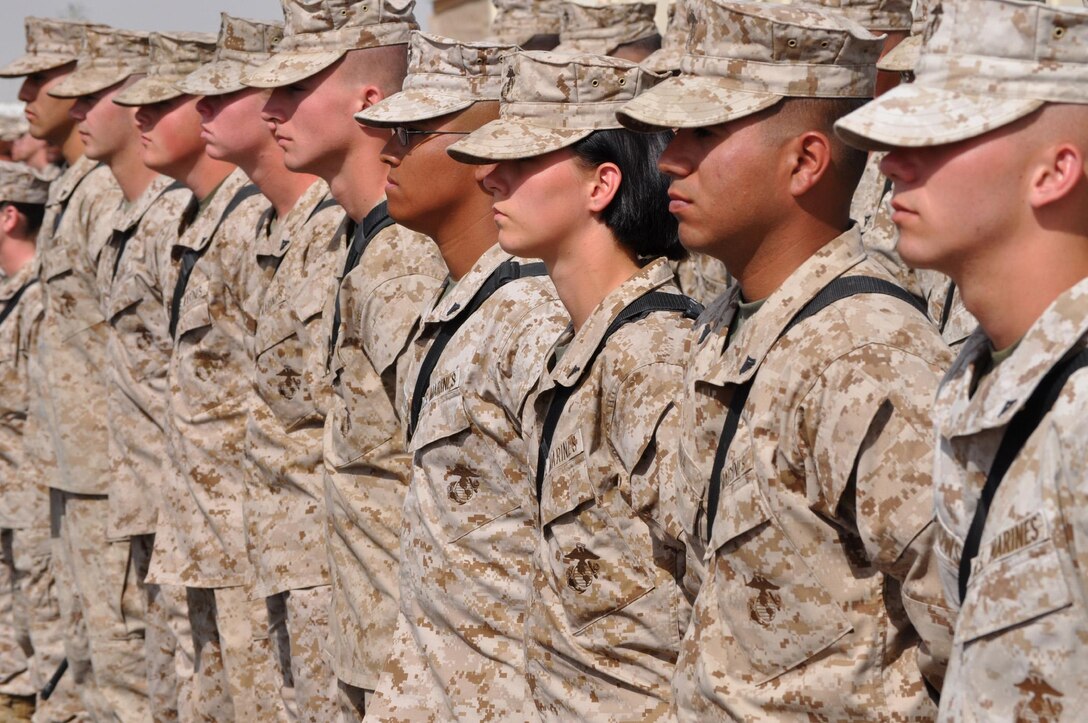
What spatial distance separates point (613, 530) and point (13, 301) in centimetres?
626

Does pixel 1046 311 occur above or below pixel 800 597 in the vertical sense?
above

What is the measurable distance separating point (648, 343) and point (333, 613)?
6.74ft

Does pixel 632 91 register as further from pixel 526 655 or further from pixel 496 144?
pixel 526 655

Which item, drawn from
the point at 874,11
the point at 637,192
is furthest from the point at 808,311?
the point at 874,11

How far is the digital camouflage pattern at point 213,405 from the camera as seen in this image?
6.52m

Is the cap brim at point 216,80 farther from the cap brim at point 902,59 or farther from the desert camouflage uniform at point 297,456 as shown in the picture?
the cap brim at point 902,59

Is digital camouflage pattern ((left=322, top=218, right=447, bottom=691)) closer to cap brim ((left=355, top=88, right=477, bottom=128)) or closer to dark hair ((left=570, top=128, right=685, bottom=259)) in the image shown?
cap brim ((left=355, top=88, right=477, bottom=128))

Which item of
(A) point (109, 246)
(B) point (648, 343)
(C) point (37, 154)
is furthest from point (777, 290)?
(C) point (37, 154)

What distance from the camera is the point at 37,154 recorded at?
10984 millimetres

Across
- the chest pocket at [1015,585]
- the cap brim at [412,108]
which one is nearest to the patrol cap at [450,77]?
the cap brim at [412,108]

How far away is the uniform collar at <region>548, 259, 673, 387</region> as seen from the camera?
375cm

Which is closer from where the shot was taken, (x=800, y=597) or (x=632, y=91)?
(x=800, y=597)

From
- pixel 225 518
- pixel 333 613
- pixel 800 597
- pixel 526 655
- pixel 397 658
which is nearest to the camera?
pixel 800 597

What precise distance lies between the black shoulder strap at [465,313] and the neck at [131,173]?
140 inches
